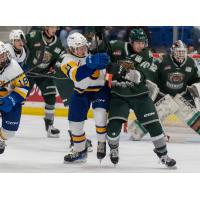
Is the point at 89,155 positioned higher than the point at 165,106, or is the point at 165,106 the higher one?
the point at 165,106

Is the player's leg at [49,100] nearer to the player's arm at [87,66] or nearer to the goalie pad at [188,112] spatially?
the goalie pad at [188,112]

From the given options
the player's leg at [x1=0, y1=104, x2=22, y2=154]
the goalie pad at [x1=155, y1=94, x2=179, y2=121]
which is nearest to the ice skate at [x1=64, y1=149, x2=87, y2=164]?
the player's leg at [x1=0, y1=104, x2=22, y2=154]

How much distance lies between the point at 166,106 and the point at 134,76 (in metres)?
1.30

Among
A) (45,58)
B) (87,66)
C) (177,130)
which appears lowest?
(177,130)

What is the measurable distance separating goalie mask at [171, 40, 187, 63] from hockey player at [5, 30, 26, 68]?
1183 mm

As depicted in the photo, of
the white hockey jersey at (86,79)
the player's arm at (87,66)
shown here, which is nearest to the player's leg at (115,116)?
the white hockey jersey at (86,79)

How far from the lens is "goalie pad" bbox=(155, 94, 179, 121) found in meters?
7.10

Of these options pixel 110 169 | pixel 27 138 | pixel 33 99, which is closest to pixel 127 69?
pixel 110 169

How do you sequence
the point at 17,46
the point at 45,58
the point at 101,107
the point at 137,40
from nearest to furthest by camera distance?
the point at 137,40, the point at 101,107, the point at 17,46, the point at 45,58

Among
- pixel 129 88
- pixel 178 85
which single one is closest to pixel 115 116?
pixel 129 88

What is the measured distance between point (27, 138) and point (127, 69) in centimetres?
198

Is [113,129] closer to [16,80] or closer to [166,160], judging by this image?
[166,160]

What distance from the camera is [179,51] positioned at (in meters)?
6.85
